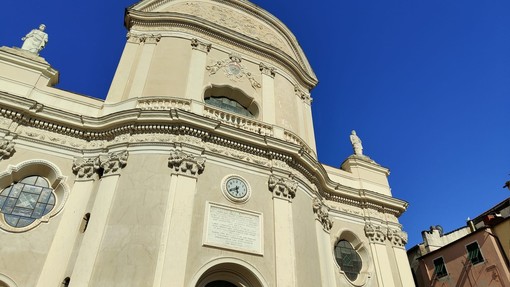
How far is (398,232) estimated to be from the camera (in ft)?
50.6

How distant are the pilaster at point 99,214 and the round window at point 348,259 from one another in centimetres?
877

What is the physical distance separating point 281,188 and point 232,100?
496 centimetres

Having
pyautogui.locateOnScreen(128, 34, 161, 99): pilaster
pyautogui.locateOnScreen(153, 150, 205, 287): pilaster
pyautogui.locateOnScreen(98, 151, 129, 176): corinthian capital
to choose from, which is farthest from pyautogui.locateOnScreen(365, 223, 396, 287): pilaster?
pyautogui.locateOnScreen(128, 34, 161, 99): pilaster

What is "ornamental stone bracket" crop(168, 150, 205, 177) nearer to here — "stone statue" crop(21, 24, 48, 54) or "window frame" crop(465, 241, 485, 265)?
"stone statue" crop(21, 24, 48, 54)

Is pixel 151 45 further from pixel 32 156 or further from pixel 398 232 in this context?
pixel 398 232

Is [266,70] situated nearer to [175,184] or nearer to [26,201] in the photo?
[175,184]

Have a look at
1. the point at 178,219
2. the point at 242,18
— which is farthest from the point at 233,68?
the point at 178,219

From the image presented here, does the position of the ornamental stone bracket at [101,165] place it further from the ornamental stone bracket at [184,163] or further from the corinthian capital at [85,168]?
the ornamental stone bracket at [184,163]

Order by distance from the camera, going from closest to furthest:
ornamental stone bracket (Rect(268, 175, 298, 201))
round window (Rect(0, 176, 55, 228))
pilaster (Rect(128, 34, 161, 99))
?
round window (Rect(0, 176, 55, 228)) < ornamental stone bracket (Rect(268, 175, 298, 201)) < pilaster (Rect(128, 34, 161, 99))

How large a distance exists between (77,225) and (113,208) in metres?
1.28

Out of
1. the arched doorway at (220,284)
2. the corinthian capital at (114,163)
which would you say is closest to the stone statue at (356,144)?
the arched doorway at (220,284)

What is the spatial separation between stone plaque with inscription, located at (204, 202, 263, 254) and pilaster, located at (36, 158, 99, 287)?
3706 millimetres

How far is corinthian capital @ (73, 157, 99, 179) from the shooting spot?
1094 centimetres

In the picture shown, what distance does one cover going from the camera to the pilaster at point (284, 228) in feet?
33.3
